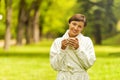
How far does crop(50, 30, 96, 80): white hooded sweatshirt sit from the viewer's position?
6.08m

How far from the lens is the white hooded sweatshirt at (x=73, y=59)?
6.08 meters

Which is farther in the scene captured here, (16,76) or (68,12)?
(68,12)

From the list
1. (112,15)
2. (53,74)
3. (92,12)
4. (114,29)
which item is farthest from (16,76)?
(114,29)

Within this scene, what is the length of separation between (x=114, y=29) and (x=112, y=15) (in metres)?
5.15

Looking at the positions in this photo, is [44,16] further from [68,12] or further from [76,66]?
[76,66]

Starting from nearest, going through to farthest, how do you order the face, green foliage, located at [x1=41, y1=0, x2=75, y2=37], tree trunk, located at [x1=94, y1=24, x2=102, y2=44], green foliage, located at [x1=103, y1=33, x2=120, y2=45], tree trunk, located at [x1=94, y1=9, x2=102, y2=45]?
the face < tree trunk, located at [x1=94, y1=9, x2=102, y2=45] < green foliage, located at [x1=41, y1=0, x2=75, y2=37] < tree trunk, located at [x1=94, y1=24, x2=102, y2=44] < green foliage, located at [x1=103, y1=33, x2=120, y2=45]

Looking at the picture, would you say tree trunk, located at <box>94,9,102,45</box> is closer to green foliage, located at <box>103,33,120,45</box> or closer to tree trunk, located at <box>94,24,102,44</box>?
tree trunk, located at <box>94,24,102,44</box>

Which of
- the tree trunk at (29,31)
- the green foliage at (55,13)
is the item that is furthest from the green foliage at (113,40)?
the tree trunk at (29,31)

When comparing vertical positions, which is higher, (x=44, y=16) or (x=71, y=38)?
(x=71, y=38)

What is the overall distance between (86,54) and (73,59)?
0.61ft

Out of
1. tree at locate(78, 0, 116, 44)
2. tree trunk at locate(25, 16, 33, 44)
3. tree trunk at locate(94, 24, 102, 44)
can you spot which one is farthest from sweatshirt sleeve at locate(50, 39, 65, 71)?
tree trunk at locate(94, 24, 102, 44)

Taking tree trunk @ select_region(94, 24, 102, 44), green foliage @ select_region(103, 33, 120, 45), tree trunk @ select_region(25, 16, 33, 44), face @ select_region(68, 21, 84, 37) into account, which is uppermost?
face @ select_region(68, 21, 84, 37)

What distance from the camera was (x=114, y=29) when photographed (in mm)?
70812

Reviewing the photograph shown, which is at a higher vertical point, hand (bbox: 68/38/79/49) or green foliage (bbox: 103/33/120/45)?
hand (bbox: 68/38/79/49)
